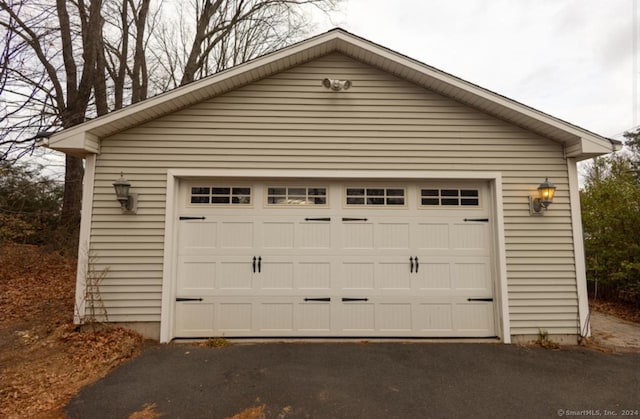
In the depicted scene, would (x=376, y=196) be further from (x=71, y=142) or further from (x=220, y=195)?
(x=71, y=142)

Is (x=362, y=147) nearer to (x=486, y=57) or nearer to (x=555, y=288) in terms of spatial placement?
(x=555, y=288)

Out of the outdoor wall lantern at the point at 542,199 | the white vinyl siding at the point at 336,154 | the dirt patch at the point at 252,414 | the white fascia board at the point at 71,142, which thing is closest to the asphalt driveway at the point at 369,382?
the dirt patch at the point at 252,414

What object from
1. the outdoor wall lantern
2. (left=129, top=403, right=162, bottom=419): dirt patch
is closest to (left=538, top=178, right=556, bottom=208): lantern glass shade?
the outdoor wall lantern

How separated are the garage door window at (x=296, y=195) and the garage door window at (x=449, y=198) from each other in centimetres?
155

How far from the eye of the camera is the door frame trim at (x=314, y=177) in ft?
13.6

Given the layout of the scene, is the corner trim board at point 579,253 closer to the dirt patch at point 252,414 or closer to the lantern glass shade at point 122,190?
the dirt patch at point 252,414

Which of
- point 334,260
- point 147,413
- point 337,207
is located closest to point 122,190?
point 147,413

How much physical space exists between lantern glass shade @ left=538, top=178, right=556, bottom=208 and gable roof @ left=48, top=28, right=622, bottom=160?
61 cm

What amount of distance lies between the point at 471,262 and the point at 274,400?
3294 millimetres

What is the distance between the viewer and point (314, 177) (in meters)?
4.34

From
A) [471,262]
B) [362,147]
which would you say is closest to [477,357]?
[471,262]

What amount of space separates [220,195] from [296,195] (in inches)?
45.0

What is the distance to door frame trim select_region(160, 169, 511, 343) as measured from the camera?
414 centimetres

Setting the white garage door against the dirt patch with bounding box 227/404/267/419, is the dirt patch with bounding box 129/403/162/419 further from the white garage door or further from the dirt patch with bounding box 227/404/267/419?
the white garage door
